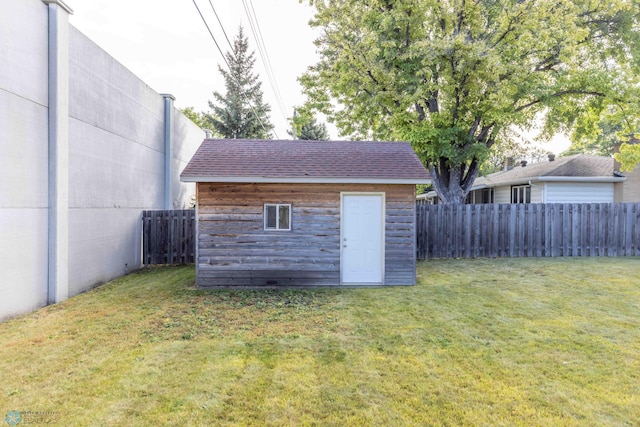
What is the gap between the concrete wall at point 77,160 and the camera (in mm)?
5215

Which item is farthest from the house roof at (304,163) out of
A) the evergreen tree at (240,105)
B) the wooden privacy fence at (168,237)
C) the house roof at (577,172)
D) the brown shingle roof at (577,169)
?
the evergreen tree at (240,105)

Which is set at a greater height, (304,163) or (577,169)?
(577,169)

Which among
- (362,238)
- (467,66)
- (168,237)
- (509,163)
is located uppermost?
(467,66)

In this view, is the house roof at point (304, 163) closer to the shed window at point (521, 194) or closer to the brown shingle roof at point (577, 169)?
the brown shingle roof at point (577, 169)

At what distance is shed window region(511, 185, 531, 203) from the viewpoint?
16544mm

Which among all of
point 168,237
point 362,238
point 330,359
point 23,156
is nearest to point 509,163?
point 362,238

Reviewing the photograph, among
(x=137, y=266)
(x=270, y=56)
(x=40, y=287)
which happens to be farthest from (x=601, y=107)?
(x=40, y=287)

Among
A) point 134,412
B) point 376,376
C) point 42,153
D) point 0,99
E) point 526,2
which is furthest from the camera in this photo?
point 526,2

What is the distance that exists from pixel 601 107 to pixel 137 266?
56.9 ft

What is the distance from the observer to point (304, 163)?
784cm

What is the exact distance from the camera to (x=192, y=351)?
4133mm

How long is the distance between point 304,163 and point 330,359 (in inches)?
190

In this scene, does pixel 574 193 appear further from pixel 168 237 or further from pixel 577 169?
pixel 168 237

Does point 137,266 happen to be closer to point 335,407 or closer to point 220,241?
point 220,241
